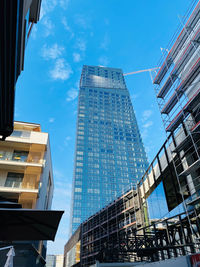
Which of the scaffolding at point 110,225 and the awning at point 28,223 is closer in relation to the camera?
the awning at point 28,223

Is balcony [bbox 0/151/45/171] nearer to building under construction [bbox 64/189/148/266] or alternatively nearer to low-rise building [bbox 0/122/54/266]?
low-rise building [bbox 0/122/54/266]

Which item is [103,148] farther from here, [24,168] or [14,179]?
[14,179]

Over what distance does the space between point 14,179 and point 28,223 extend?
15867 millimetres

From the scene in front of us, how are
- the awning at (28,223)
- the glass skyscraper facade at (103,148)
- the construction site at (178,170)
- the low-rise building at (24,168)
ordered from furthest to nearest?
the glass skyscraper facade at (103,148) → the low-rise building at (24,168) → the construction site at (178,170) → the awning at (28,223)

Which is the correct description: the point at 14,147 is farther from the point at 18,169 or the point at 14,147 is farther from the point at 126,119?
the point at 126,119

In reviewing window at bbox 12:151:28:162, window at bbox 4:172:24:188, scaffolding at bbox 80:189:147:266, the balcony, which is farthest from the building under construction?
window at bbox 12:151:28:162

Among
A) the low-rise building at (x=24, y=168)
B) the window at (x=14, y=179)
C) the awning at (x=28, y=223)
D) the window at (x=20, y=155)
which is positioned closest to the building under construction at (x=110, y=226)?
the low-rise building at (x=24, y=168)

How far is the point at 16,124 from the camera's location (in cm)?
2434

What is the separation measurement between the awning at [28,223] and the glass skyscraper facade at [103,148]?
74294 millimetres

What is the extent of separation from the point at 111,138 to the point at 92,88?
48194mm

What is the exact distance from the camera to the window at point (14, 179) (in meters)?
19.3

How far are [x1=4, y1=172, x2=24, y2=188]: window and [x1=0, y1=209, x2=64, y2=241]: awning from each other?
552 inches

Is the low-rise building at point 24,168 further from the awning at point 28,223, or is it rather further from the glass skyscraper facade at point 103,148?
the glass skyscraper facade at point 103,148

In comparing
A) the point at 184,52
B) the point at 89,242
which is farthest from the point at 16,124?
the point at 89,242
